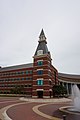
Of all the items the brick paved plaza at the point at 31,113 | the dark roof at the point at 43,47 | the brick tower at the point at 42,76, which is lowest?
the brick paved plaza at the point at 31,113

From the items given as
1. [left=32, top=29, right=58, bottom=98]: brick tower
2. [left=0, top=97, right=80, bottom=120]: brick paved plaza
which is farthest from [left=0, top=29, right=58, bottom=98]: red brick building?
[left=0, top=97, right=80, bottom=120]: brick paved plaza

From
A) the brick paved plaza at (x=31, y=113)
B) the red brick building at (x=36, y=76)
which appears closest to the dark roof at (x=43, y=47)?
the red brick building at (x=36, y=76)

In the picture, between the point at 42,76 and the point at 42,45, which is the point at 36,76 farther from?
the point at 42,45

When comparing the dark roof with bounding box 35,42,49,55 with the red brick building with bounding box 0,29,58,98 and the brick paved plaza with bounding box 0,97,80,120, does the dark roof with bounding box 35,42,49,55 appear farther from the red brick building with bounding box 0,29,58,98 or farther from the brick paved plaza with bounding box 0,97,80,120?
the brick paved plaza with bounding box 0,97,80,120

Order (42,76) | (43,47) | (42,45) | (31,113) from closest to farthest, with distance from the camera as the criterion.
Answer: (31,113), (42,76), (43,47), (42,45)

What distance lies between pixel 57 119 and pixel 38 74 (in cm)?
3290

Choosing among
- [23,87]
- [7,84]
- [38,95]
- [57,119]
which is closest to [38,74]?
[38,95]

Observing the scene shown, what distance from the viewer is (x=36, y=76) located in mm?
45594

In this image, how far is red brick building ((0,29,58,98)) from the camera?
145 ft

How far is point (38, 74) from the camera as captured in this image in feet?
149

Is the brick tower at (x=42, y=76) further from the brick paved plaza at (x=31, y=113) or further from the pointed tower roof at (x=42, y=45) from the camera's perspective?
the brick paved plaza at (x=31, y=113)

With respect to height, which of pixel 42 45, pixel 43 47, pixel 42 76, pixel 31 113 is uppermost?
pixel 42 45

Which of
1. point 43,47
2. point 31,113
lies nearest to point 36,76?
point 43,47

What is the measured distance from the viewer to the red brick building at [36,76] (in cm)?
4406
